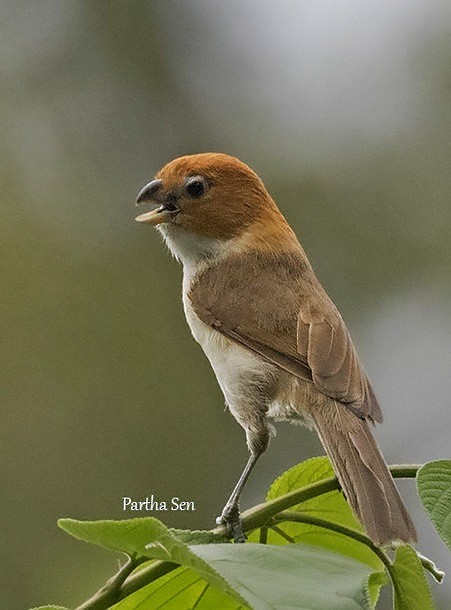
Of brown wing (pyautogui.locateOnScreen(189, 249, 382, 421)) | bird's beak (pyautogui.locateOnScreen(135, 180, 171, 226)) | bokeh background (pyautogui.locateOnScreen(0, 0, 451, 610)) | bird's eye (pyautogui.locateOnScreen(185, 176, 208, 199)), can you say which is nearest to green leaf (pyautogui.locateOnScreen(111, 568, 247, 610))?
brown wing (pyautogui.locateOnScreen(189, 249, 382, 421))

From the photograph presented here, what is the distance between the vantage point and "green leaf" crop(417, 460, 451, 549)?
179 centimetres

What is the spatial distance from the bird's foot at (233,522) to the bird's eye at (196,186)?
1.39 m

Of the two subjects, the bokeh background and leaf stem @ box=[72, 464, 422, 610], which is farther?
the bokeh background

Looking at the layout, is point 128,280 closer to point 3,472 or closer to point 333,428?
point 3,472

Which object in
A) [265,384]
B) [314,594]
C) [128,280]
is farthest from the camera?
[128,280]

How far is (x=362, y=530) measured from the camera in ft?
7.57

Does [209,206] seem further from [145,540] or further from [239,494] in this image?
[145,540]

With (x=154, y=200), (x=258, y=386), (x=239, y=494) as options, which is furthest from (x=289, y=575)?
(x=154, y=200)

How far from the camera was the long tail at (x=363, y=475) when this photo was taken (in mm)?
2162

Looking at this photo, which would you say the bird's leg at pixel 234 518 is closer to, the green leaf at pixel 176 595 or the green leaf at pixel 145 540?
the green leaf at pixel 176 595

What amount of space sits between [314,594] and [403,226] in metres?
7.56

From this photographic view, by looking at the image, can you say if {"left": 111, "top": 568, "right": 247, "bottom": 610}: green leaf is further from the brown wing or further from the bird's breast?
the bird's breast

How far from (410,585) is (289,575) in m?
0.37

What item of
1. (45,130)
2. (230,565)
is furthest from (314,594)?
(45,130)
